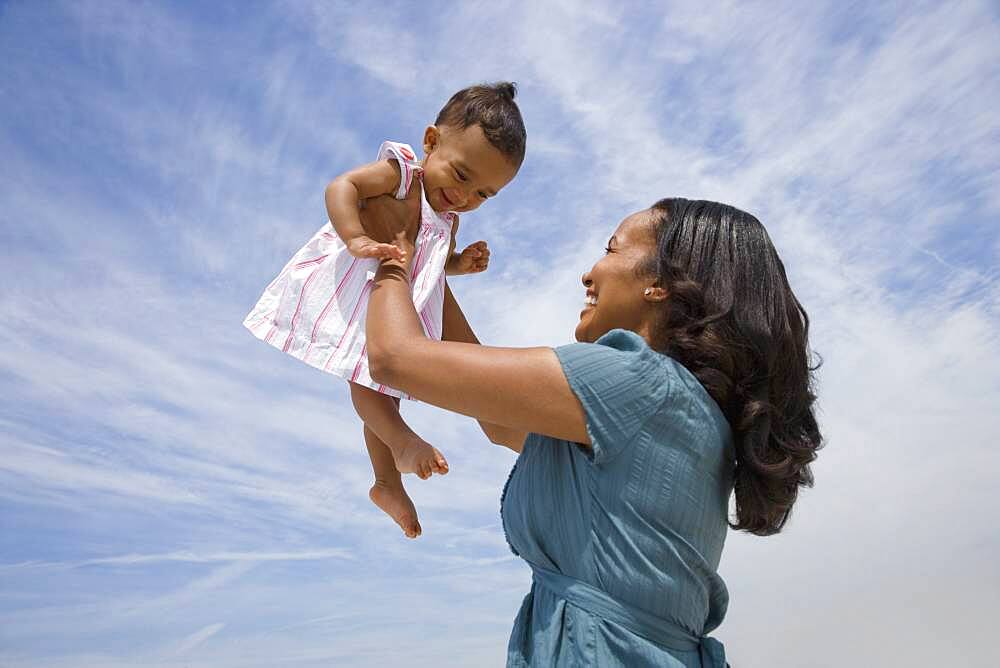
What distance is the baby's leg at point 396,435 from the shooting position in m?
2.86

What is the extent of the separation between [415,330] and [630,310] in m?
0.58

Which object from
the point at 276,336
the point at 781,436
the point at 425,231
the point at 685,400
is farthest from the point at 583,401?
the point at 276,336

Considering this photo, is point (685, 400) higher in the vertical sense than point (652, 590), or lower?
higher

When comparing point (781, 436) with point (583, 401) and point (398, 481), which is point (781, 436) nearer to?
point (583, 401)

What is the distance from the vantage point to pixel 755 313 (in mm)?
2119

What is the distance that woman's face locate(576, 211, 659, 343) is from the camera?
7.44 feet

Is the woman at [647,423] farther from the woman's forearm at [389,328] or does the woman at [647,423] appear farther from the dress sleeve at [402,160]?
the dress sleeve at [402,160]

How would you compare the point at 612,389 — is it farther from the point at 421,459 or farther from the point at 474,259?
the point at 474,259

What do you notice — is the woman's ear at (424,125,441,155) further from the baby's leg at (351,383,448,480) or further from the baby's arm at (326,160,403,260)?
the baby's leg at (351,383,448,480)

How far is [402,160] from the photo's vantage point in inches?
120

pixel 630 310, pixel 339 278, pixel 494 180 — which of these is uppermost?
pixel 494 180

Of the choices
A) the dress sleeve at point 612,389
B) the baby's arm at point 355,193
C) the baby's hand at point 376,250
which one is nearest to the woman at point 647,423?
the dress sleeve at point 612,389

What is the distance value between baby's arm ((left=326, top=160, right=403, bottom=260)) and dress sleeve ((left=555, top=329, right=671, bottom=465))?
1.02m

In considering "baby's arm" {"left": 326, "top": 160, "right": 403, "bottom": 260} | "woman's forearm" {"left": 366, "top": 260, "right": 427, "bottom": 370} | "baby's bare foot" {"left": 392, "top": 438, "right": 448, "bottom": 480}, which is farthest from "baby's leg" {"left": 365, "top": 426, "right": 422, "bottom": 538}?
"woman's forearm" {"left": 366, "top": 260, "right": 427, "bottom": 370}
